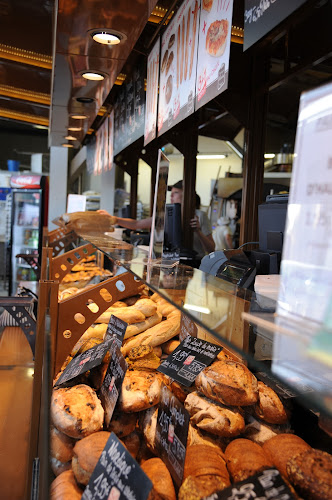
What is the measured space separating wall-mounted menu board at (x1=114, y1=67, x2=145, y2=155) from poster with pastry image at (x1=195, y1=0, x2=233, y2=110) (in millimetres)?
1821

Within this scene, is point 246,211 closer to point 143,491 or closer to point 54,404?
point 54,404

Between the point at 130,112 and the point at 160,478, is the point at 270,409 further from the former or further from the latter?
the point at 130,112

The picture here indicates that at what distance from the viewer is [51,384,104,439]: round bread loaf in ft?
3.28

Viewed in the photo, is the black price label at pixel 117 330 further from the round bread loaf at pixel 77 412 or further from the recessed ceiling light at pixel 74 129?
the recessed ceiling light at pixel 74 129

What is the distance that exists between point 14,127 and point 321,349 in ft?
41.9

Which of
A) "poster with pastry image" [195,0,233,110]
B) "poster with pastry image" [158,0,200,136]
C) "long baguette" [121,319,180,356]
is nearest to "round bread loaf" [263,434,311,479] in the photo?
"long baguette" [121,319,180,356]

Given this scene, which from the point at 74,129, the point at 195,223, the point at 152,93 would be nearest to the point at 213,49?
the point at 152,93

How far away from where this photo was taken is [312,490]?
2.37 ft

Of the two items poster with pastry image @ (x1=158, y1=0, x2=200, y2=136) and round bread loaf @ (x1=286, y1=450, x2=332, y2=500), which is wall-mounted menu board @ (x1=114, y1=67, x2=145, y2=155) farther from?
round bread loaf @ (x1=286, y1=450, x2=332, y2=500)

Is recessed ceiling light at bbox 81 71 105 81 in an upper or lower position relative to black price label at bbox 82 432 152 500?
upper

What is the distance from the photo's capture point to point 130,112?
4695 millimetres

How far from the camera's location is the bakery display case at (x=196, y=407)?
73 cm

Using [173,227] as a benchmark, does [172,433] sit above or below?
below

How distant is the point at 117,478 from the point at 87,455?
181mm
